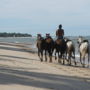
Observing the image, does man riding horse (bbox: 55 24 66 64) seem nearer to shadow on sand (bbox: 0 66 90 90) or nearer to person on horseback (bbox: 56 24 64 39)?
person on horseback (bbox: 56 24 64 39)

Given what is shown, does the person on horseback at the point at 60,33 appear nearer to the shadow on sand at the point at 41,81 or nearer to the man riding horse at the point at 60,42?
the man riding horse at the point at 60,42

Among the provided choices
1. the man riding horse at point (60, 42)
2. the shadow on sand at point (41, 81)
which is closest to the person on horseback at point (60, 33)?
the man riding horse at point (60, 42)

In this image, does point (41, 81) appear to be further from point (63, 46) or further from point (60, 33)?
point (63, 46)

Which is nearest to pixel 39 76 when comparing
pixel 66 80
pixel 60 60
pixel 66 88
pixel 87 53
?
pixel 66 80

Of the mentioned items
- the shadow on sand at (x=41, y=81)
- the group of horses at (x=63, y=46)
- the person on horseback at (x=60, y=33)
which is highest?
the person on horseback at (x=60, y=33)

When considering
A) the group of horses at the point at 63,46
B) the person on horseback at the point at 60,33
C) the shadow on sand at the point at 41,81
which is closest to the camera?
the shadow on sand at the point at 41,81

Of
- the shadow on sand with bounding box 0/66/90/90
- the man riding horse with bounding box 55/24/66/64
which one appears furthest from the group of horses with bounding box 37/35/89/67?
the shadow on sand with bounding box 0/66/90/90

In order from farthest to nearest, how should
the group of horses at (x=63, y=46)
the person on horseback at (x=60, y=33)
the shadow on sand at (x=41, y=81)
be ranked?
the person on horseback at (x=60, y=33) < the group of horses at (x=63, y=46) < the shadow on sand at (x=41, y=81)

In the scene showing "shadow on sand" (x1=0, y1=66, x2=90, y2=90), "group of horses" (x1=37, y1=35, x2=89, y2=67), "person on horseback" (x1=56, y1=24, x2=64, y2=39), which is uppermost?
"person on horseback" (x1=56, y1=24, x2=64, y2=39)

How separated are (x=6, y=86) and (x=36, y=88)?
3.18ft

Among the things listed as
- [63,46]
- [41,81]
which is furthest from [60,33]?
[41,81]

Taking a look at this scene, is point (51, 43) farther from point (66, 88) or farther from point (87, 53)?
point (66, 88)

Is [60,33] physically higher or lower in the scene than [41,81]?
higher

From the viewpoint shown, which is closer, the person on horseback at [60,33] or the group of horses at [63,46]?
the group of horses at [63,46]
